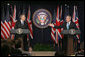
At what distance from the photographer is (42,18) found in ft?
51.2

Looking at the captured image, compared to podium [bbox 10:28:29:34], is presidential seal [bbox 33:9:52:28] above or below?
above

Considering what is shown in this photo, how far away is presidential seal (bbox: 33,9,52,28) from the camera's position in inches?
609

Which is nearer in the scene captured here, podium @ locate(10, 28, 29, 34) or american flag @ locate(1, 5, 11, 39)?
podium @ locate(10, 28, 29, 34)

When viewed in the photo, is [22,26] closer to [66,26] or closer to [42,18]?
[42,18]

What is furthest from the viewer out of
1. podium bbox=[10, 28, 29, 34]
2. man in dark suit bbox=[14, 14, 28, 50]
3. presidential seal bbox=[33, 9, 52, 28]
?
presidential seal bbox=[33, 9, 52, 28]

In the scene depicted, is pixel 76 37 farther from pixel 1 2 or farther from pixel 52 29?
pixel 1 2

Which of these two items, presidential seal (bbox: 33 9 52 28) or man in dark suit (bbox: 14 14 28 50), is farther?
presidential seal (bbox: 33 9 52 28)

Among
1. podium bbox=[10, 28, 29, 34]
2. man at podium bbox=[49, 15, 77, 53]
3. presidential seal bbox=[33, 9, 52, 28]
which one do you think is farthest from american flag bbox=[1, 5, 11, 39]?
man at podium bbox=[49, 15, 77, 53]

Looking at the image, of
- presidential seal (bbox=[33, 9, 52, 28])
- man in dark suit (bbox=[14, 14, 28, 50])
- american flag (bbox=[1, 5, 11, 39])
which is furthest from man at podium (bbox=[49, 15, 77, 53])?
american flag (bbox=[1, 5, 11, 39])

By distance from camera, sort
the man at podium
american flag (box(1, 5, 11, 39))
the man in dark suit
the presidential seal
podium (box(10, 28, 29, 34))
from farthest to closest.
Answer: the presidential seal, american flag (box(1, 5, 11, 39)), the man at podium, the man in dark suit, podium (box(10, 28, 29, 34))

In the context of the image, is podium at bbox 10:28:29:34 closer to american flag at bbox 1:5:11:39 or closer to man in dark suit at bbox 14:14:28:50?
man in dark suit at bbox 14:14:28:50

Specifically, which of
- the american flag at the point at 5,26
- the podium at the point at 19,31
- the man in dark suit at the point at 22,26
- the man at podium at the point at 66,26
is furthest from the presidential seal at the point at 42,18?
the podium at the point at 19,31

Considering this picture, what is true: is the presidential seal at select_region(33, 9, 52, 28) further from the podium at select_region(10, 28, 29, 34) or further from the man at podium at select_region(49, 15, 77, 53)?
the podium at select_region(10, 28, 29, 34)

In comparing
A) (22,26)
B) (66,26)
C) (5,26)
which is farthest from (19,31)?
(66,26)
